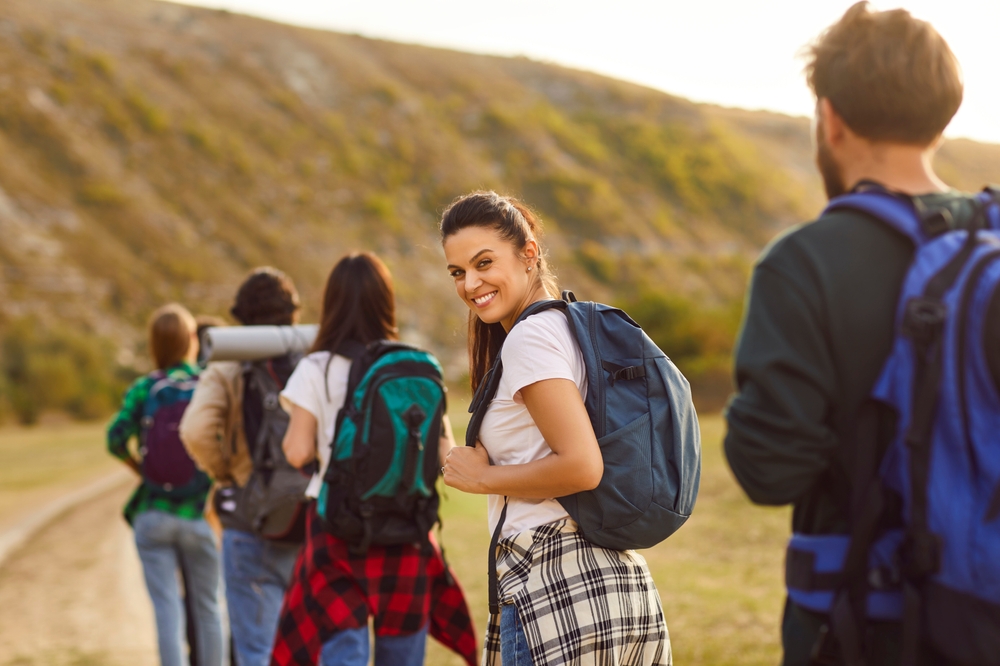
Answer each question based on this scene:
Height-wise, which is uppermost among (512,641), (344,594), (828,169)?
(828,169)

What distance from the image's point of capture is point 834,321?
1.67 m

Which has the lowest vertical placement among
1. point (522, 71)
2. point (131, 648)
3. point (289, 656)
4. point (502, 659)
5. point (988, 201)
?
point (131, 648)

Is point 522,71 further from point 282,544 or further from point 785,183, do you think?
point 282,544

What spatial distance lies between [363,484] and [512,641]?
4.19 ft

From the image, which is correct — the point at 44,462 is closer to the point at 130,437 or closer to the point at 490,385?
the point at 130,437

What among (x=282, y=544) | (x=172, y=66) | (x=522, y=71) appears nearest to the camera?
(x=282, y=544)

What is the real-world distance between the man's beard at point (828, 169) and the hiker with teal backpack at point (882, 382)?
0.06 ft

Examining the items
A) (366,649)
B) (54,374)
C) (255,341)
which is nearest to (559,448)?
(366,649)

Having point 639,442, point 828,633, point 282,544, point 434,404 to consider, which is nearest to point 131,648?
point 282,544

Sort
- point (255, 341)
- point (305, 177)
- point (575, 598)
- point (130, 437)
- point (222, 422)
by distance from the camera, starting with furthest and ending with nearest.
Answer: point (305, 177) → point (130, 437) → point (222, 422) → point (255, 341) → point (575, 598)

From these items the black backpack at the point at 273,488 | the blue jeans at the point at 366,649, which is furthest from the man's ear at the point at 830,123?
the black backpack at the point at 273,488

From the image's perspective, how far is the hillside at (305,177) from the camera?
1499 inches

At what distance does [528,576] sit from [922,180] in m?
1.35

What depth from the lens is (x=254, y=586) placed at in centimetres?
445
